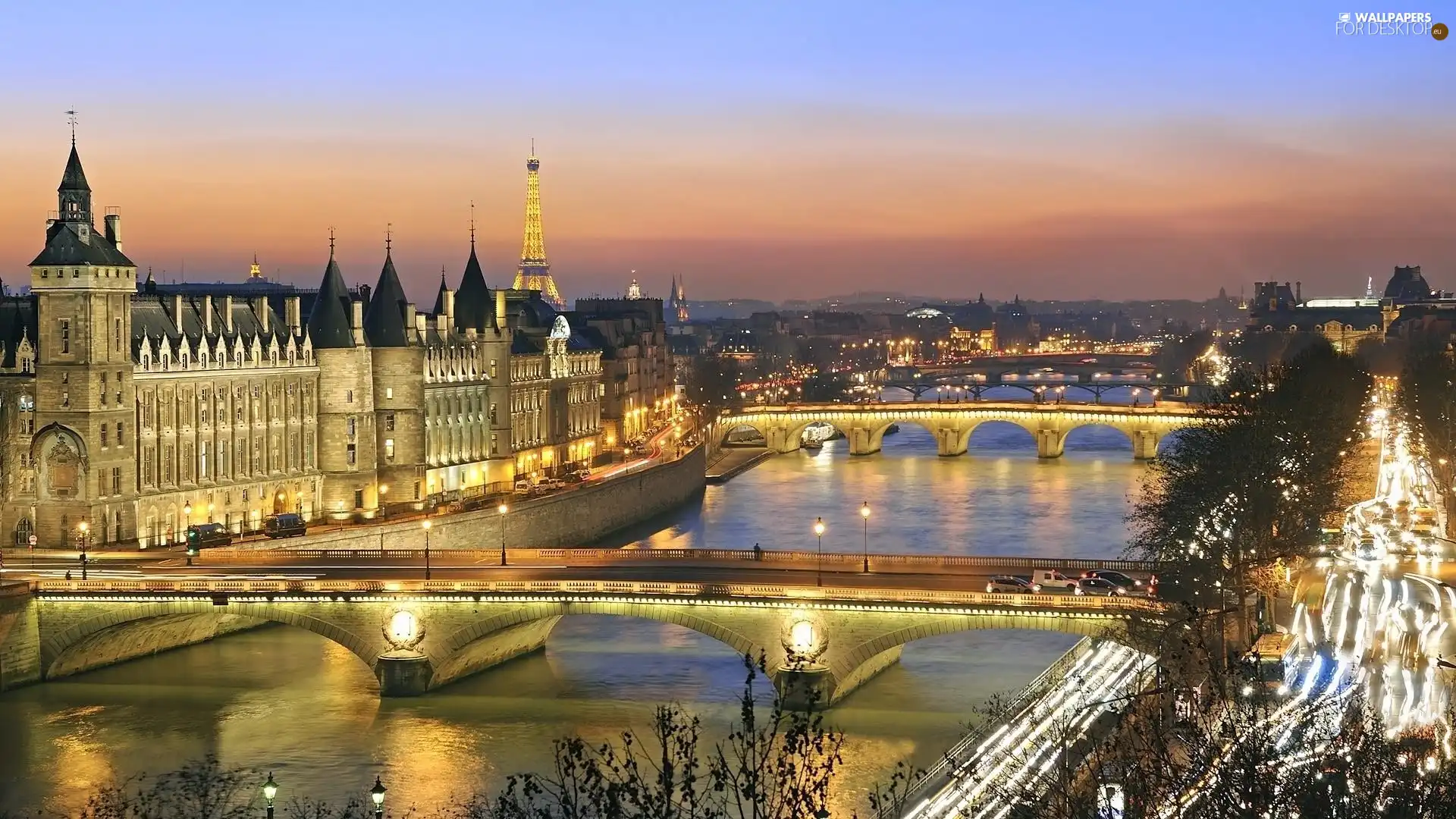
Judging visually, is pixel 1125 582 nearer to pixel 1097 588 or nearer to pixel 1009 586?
pixel 1097 588

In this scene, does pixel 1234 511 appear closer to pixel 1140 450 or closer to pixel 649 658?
pixel 649 658

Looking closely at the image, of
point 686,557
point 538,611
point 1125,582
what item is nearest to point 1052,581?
point 1125,582

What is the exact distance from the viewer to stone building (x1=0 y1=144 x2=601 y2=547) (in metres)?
60.8

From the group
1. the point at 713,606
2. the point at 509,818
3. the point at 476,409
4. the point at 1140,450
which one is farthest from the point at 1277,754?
the point at 1140,450

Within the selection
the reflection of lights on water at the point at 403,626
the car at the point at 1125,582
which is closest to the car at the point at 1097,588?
the car at the point at 1125,582

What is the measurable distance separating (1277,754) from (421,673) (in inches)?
1153

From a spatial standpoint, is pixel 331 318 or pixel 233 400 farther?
pixel 331 318

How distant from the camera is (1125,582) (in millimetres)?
51531

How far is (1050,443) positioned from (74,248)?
7810cm

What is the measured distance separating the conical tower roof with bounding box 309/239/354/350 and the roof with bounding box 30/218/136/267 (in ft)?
45.9

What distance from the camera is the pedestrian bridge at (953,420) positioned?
12562 cm

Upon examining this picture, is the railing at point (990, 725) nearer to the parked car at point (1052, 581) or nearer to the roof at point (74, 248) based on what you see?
the parked car at point (1052, 581)

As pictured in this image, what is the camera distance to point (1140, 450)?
→ 125562 millimetres

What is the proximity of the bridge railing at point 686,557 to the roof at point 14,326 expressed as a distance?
8.34m
